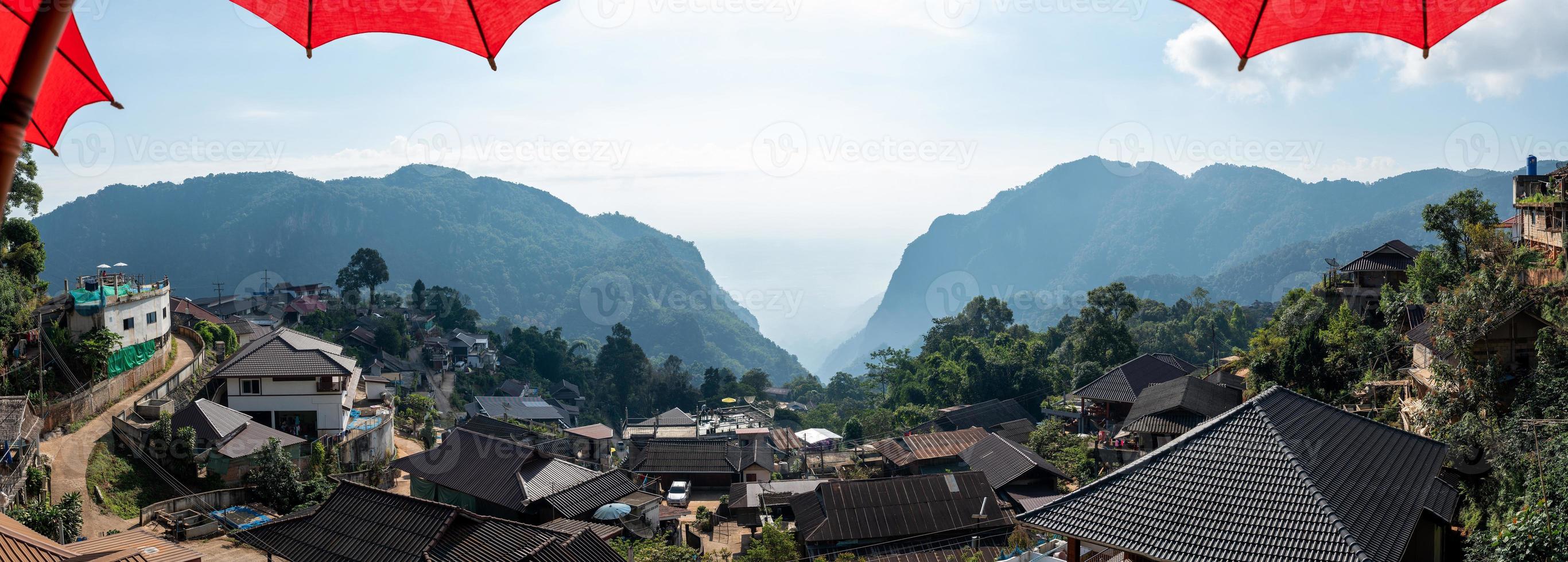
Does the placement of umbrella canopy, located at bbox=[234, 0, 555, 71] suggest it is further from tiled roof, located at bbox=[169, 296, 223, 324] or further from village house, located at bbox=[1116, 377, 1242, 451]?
tiled roof, located at bbox=[169, 296, 223, 324]

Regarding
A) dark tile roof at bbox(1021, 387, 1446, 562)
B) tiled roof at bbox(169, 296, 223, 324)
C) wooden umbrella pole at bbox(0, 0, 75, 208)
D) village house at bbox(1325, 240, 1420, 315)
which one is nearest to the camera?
wooden umbrella pole at bbox(0, 0, 75, 208)

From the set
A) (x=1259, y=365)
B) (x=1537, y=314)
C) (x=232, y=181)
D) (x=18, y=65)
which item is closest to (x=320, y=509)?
(x=18, y=65)

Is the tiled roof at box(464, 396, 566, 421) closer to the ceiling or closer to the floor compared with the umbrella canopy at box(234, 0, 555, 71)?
closer to the floor

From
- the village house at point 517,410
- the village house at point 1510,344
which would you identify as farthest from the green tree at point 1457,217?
the village house at point 517,410

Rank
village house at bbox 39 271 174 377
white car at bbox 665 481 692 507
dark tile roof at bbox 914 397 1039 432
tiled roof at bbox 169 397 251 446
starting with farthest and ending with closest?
dark tile roof at bbox 914 397 1039 432 < white car at bbox 665 481 692 507 < village house at bbox 39 271 174 377 < tiled roof at bbox 169 397 251 446

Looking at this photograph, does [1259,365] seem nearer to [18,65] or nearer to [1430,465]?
[1430,465]

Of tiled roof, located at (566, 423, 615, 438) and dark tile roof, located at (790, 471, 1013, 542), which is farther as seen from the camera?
tiled roof, located at (566, 423, 615, 438)

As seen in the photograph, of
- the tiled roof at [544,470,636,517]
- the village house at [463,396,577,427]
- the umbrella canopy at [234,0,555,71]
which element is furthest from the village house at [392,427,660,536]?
the village house at [463,396,577,427]
